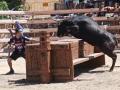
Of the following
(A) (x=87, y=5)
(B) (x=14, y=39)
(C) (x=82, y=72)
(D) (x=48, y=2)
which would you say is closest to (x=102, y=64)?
(C) (x=82, y=72)

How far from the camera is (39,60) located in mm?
11742

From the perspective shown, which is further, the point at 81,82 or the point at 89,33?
the point at 89,33

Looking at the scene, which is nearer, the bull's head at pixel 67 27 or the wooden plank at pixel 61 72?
the wooden plank at pixel 61 72

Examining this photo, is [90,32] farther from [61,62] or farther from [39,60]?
[39,60]

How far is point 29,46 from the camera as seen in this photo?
11938mm

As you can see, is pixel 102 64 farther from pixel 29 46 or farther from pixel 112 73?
pixel 29 46

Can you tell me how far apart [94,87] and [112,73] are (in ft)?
7.73

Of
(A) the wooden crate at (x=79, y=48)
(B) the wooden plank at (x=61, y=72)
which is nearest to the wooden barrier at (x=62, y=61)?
(B) the wooden plank at (x=61, y=72)

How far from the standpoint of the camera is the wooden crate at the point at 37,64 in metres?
11.6

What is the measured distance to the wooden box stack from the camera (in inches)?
457

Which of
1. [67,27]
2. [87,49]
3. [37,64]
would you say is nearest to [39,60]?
[37,64]

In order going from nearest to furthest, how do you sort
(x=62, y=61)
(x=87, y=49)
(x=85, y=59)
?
(x=62, y=61), (x=85, y=59), (x=87, y=49)

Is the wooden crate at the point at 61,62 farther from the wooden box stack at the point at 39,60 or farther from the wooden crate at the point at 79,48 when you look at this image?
the wooden crate at the point at 79,48

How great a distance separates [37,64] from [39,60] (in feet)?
0.38
